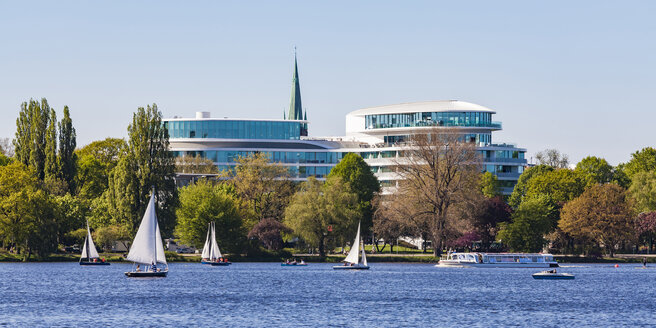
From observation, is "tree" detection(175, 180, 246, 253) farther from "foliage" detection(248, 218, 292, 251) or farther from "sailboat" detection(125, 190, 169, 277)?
"sailboat" detection(125, 190, 169, 277)

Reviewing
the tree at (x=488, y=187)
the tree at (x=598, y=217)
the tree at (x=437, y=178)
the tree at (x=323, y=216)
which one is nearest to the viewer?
the tree at (x=437, y=178)

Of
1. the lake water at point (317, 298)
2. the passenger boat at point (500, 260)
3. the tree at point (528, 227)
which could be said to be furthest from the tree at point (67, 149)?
the tree at point (528, 227)

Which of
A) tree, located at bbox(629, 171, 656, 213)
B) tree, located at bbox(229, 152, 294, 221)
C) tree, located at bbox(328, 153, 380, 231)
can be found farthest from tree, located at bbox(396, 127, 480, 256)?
tree, located at bbox(629, 171, 656, 213)

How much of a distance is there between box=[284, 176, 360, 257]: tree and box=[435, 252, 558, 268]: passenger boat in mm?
14248

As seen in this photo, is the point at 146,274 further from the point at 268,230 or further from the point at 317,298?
the point at 268,230

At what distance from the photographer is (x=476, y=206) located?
16025 cm

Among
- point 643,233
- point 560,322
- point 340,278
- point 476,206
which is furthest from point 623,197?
point 560,322

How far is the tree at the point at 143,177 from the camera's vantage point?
151625 millimetres

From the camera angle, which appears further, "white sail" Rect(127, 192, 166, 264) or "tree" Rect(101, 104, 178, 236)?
"tree" Rect(101, 104, 178, 236)

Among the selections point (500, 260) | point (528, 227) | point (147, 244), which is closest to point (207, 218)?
point (147, 244)

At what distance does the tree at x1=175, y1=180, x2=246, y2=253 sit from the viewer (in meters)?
159

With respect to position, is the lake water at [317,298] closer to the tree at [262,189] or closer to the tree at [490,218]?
the tree at [490,218]

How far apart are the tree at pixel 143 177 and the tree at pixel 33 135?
38.4 ft

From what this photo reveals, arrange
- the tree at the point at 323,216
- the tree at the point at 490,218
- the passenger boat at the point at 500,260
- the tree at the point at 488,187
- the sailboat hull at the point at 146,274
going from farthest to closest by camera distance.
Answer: the tree at the point at 488,187, the tree at the point at 490,218, the tree at the point at 323,216, the passenger boat at the point at 500,260, the sailboat hull at the point at 146,274
